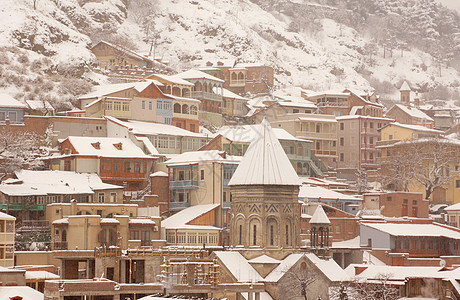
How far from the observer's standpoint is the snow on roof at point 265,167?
212 feet

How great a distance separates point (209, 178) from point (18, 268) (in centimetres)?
1891

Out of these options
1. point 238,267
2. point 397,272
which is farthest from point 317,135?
point 238,267

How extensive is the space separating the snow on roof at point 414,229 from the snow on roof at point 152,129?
67.6 feet

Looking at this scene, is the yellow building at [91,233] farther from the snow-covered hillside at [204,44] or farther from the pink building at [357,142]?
the pink building at [357,142]

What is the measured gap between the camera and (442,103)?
6117 inches

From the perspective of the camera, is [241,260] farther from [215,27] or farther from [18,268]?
[215,27]

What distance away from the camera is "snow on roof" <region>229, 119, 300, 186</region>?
6462 cm

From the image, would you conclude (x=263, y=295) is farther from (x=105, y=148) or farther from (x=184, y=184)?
(x=105, y=148)

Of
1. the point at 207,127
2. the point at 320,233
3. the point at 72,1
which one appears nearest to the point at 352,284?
the point at 320,233

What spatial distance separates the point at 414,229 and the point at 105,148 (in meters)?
24.3

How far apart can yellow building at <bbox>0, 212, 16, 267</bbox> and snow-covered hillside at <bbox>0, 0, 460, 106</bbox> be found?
97.8 feet

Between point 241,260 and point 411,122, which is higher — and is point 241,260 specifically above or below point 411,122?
below

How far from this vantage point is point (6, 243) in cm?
6569

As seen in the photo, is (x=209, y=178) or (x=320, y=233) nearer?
(x=320, y=233)
